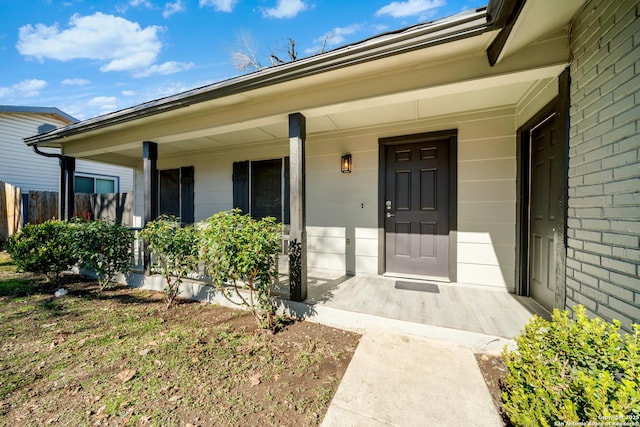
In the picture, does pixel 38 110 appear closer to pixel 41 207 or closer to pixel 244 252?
pixel 41 207

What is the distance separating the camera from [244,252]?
2299mm

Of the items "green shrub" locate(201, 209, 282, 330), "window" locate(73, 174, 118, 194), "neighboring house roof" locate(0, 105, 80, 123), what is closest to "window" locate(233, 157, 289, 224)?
"green shrub" locate(201, 209, 282, 330)

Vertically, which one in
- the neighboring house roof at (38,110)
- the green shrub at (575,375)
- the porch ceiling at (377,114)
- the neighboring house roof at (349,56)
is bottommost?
the green shrub at (575,375)

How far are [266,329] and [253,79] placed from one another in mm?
2615

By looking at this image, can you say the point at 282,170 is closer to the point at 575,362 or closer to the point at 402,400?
the point at 402,400

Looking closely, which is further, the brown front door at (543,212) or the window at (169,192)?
the window at (169,192)

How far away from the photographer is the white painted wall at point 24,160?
7.64 m

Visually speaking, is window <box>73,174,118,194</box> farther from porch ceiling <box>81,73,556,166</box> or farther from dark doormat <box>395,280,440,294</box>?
dark doormat <box>395,280,440,294</box>

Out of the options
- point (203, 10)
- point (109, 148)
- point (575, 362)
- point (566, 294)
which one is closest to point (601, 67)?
point (566, 294)

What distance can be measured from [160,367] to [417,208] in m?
3.36

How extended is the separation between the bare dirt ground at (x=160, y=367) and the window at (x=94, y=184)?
7681 millimetres

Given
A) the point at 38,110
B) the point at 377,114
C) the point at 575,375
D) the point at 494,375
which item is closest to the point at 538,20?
the point at 377,114

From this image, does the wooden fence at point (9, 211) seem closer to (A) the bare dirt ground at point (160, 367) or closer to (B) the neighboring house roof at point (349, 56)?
(A) the bare dirt ground at point (160, 367)

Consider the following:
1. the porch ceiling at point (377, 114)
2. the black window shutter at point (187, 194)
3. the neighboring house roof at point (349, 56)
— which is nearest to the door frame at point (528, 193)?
the porch ceiling at point (377, 114)
